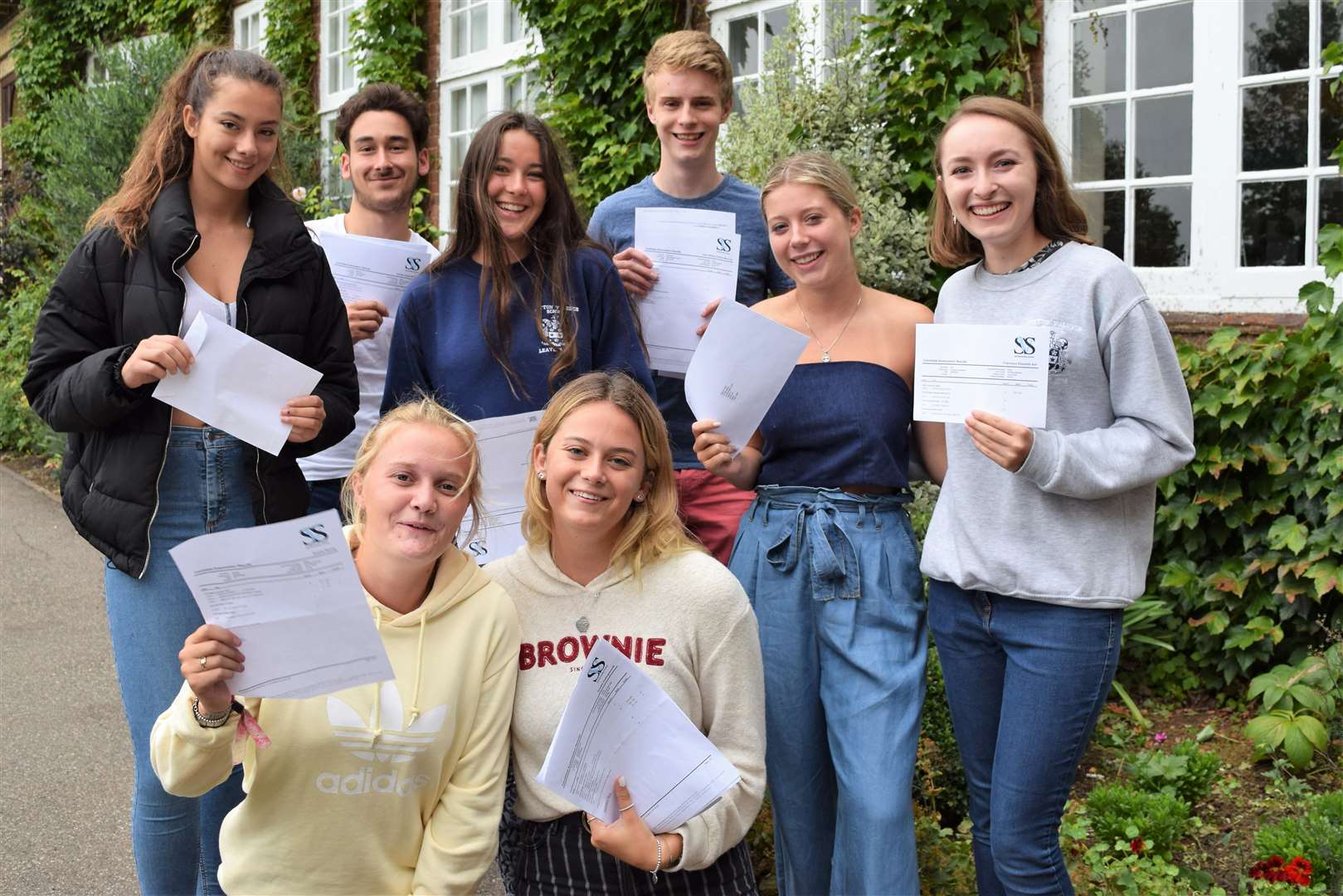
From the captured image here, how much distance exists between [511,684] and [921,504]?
307cm

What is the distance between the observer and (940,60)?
585 centimetres

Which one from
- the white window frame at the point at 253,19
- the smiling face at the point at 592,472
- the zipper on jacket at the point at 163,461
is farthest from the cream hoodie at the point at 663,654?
the white window frame at the point at 253,19

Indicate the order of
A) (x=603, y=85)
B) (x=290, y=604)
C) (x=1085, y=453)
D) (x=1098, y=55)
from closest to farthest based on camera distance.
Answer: (x=290, y=604) → (x=1085, y=453) → (x=1098, y=55) → (x=603, y=85)

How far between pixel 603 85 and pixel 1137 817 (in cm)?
567

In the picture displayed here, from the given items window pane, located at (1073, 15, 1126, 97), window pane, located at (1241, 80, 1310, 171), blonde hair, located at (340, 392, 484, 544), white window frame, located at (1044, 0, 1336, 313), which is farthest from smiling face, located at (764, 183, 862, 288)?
window pane, located at (1073, 15, 1126, 97)

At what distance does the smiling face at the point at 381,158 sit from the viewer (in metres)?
3.41

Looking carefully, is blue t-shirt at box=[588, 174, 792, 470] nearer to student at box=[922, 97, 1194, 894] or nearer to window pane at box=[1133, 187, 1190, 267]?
student at box=[922, 97, 1194, 894]

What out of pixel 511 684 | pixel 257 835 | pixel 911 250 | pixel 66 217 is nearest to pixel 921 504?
pixel 911 250

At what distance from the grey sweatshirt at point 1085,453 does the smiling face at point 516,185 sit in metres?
1.18

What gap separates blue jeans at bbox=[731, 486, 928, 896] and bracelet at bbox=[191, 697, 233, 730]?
1106 millimetres

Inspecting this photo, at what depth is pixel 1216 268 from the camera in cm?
530

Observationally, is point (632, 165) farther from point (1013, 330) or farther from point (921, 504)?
point (1013, 330)

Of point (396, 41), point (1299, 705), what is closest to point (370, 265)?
point (1299, 705)

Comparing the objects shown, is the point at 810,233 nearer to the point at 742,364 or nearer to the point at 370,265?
the point at 742,364
